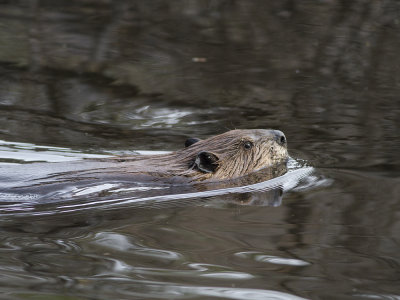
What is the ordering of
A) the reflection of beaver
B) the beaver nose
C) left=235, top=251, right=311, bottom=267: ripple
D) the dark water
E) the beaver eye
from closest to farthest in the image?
the dark water, left=235, top=251, right=311, bottom=267: ripple, the reflection of beaver, the beaver eye, the beaver nose

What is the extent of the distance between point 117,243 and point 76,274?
1.80ft

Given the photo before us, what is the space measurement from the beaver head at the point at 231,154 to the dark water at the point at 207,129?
1.32 ft

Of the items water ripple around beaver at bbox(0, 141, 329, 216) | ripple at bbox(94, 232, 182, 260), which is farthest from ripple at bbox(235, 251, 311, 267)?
water ripple around beaver at bbox(0, 141, 329, 216)

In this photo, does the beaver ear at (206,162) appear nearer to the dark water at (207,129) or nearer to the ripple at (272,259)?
the dark water at (207,129)

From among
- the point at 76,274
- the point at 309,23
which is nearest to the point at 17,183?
the point at 76,274

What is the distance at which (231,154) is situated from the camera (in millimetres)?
6184

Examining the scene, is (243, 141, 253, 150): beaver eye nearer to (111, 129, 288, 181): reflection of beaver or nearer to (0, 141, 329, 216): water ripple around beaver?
(111, 129, 288, 181): reflection of beaver

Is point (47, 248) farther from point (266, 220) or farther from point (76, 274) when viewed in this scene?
point (266, 220)

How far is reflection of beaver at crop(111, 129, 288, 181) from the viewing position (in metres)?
5.88

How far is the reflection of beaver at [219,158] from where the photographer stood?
5879 mm

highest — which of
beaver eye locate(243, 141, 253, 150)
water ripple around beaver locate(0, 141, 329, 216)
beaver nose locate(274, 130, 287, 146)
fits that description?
beaver nose locate(274, 130, 287, 146)

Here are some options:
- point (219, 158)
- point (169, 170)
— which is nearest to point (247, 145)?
point (219, 158)

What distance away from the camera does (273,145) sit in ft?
20.9

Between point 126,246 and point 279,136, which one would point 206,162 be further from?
point 126,246
